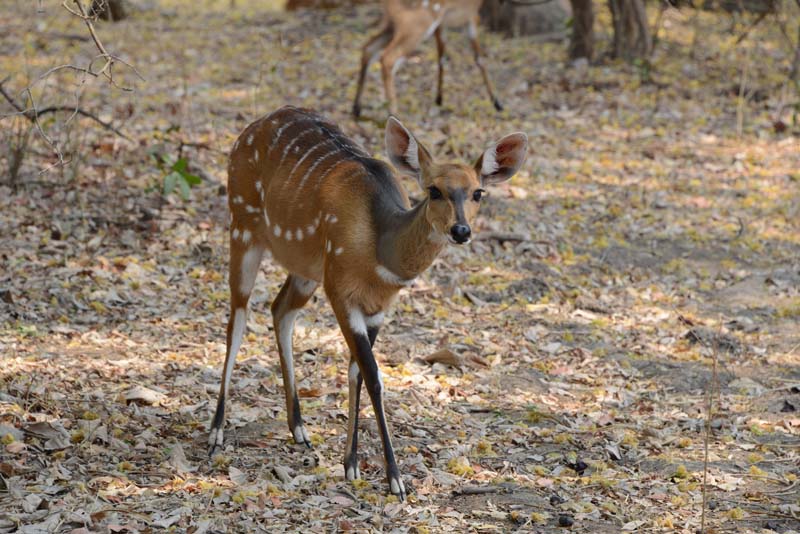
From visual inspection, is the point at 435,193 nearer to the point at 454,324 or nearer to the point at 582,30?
the point at 454,324

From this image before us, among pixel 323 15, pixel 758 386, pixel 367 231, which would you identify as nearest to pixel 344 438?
pixel 367 231

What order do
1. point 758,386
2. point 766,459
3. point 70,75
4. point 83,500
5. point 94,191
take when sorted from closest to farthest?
point 83,500 < point 766,459 < point 758,386 < point 94,191 < point 70,75

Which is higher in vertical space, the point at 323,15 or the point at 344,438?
the point at 323,15

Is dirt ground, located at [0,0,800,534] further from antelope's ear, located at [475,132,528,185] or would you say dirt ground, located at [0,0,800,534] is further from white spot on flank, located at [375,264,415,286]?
antelope's ear, located at [475,132,528,185]

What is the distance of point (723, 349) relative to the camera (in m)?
6.82

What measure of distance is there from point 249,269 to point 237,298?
0.53ft

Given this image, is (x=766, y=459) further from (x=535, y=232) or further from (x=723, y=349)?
(x=535, y=232)

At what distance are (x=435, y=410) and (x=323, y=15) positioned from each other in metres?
9.81

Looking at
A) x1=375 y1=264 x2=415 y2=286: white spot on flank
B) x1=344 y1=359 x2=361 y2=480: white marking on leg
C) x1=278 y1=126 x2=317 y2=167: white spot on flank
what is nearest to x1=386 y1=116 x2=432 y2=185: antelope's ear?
x1=375 y1=264 x2=415 y2=286: white spot on flank

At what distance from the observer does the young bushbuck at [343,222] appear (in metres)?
4.64

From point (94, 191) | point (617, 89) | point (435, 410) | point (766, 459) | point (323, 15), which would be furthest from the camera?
point (323, 15)

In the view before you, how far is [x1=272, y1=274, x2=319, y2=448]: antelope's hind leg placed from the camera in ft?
17.5

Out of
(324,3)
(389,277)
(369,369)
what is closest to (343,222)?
(389,277)

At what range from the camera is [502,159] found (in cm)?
477
